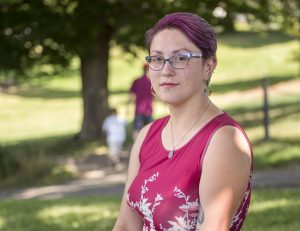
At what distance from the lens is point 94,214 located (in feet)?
27.0

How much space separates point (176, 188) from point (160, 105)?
109 feet

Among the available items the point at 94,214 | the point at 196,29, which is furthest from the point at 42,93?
the point at 196,29

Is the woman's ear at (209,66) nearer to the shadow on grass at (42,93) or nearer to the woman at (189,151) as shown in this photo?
the woman at (189,151)

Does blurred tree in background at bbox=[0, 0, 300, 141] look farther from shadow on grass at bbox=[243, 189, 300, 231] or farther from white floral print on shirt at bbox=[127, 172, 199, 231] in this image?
white floral print on shirt at bbox=[127, 172, 199, 231]

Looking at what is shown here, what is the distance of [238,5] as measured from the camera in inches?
578

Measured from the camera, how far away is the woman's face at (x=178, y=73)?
275 cm

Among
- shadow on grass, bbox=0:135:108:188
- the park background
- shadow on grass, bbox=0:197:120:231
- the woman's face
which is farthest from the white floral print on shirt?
shadow on grass, bbox=0:135:108:188

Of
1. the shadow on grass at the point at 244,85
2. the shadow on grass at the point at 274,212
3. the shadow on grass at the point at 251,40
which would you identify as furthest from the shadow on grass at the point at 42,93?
the shadow on grass at the point at 274,212

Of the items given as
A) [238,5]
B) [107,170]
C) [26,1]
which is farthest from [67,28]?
[238,5]

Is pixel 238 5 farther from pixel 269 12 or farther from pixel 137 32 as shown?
pixel 137 32

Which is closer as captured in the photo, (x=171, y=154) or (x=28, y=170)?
(x=171, y=154)

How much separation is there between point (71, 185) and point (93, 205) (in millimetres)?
5704

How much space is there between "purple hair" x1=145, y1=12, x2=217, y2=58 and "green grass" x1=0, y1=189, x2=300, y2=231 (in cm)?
421

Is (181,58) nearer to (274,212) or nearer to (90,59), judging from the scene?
(274,212)
